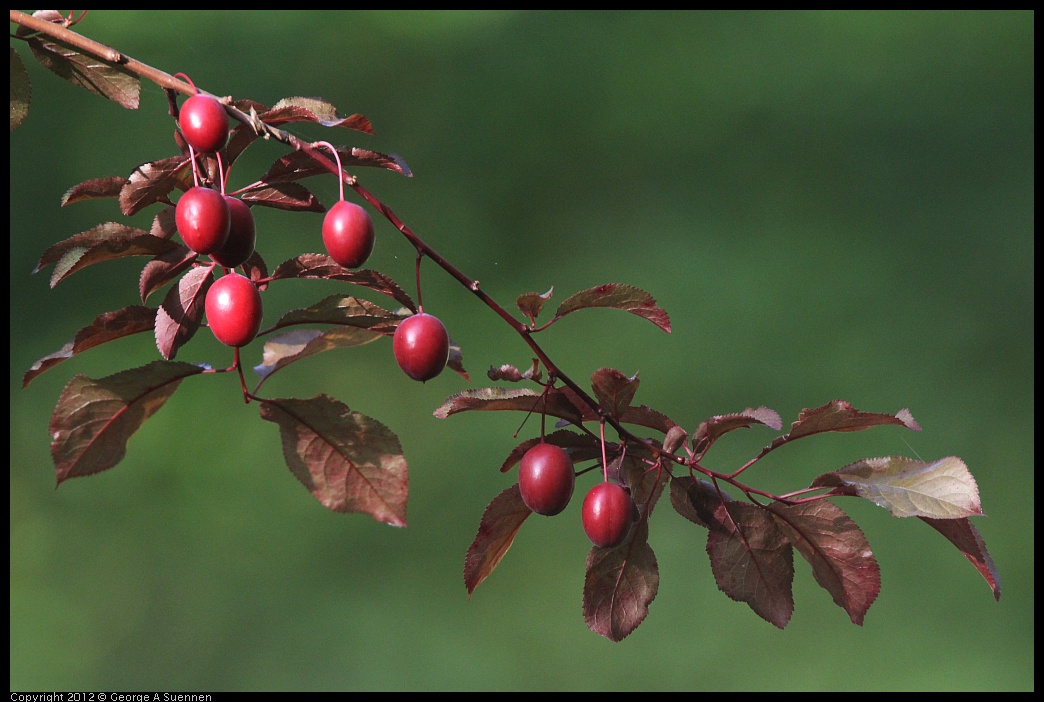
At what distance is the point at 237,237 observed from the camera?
35 cm

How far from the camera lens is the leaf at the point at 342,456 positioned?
1.25 ft

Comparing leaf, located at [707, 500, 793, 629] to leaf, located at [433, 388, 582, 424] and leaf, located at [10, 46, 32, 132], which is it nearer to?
leaf, located at [433, 388, 582, 424]

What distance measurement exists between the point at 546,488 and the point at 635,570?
0.26 feet

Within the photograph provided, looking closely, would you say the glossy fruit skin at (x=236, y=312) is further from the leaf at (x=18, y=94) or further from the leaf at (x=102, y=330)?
the leaf at (x=18, y=94)

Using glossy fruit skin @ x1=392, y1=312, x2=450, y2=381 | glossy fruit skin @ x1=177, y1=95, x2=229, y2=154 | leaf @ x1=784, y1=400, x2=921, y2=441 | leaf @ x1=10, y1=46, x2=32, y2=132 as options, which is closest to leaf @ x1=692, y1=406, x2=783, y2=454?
leaf @ x1=784, y1=400, x2=921, y2=441

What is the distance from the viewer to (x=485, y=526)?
0.43 m


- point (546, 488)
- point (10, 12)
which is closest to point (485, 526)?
point (546, 488)

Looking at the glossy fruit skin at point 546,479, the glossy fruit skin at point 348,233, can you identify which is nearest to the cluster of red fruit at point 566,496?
the glossy fruit skin at point 546,479

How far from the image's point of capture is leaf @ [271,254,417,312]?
1.26ft

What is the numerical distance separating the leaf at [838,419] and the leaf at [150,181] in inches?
11.0

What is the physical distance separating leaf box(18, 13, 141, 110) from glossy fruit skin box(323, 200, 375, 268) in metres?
0.13

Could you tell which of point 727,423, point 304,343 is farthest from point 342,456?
point 727,423

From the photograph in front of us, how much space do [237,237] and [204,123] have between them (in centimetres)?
4

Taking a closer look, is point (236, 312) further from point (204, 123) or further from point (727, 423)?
Result: point (727, 423)
